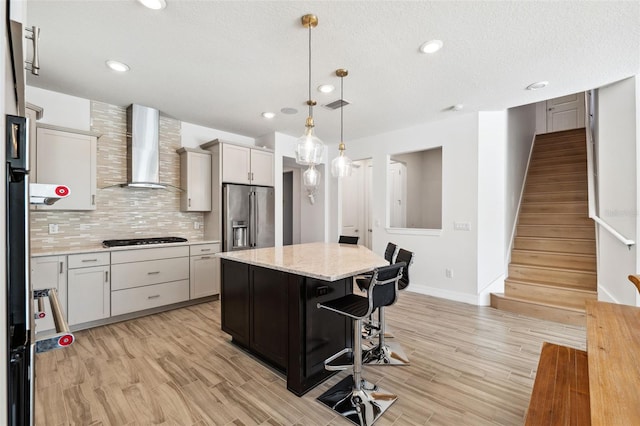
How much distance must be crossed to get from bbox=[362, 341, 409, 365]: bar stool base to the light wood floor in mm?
78

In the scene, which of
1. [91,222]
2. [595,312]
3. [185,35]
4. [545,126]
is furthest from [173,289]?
[545,126]

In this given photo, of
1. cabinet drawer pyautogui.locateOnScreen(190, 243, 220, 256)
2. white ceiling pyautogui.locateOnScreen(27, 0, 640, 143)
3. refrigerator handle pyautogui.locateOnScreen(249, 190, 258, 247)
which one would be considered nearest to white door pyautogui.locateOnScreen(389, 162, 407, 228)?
white ceiling pyautogui.locateOnScreen(27, 0, 640, 143)

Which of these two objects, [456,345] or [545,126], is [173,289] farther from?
[545,126]

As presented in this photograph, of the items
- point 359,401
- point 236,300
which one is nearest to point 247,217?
point 236,300

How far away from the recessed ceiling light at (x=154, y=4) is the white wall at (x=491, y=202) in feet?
12.9

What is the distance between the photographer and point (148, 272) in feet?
12.0

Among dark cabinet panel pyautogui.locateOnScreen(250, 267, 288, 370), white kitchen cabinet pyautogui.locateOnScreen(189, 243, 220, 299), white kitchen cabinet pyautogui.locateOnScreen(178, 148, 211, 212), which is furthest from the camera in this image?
white kitchen cabinet pyautogui.locateOnScreen(178, 148, 211, 212)

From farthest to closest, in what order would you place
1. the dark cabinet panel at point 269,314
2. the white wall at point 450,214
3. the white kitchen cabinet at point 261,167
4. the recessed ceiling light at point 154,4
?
the white kitchen cabinet at point 261,167, the white wall at point 450,214, the dark cabinet panel at point 269,314, the recessed ceiling light at point 154,4

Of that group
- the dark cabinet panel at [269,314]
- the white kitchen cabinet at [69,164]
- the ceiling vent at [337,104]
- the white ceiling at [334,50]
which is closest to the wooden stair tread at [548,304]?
the white ceiling at [334,50]

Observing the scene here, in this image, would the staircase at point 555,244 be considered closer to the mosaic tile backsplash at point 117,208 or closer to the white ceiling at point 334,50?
the white ceiling at point 334,50

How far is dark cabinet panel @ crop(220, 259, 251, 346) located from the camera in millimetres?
2662

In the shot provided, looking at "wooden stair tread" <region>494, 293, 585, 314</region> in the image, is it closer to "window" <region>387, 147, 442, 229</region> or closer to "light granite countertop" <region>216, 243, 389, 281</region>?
"light granite countertop" <region>216, 243, 389, 281</region>

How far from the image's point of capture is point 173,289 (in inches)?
152

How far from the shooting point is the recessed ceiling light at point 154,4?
1957 mm
